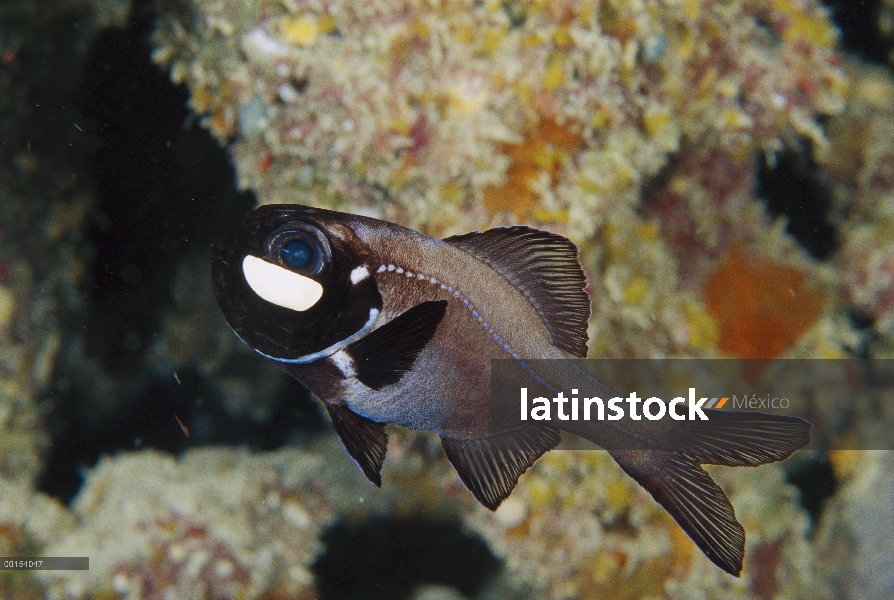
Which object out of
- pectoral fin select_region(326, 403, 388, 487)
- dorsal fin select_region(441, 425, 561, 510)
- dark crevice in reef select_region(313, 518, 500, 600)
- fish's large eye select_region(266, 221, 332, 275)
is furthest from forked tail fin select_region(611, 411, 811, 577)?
dark crevice in reef select_region(313, 518, 500, 600)

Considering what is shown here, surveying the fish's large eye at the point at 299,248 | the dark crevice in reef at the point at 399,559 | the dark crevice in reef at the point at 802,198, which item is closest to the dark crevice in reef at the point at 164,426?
the dark crevice in reef at the point at 399,559

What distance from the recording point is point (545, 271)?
1688mm

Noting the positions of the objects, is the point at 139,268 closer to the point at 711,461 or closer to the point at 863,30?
the point at 711,461

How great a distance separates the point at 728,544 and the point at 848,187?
4.46 meters

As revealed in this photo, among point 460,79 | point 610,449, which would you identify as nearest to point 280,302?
point 610,449

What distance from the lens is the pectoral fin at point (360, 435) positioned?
63.0 inches

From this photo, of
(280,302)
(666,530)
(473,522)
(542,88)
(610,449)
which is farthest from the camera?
(473,522)

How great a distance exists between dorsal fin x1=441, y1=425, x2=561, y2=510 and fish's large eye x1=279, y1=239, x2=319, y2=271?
741 mm

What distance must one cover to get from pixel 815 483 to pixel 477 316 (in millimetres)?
5139

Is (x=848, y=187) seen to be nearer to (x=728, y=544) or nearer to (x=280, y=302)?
(x=728, y=544)

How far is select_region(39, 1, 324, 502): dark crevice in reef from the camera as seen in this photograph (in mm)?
4875

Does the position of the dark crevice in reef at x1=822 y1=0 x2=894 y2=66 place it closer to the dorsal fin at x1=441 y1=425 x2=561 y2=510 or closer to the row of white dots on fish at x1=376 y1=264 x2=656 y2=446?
the row of white dots on fish at x1=376 y1=264 x2=656 y2=446

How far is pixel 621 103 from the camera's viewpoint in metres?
3.02

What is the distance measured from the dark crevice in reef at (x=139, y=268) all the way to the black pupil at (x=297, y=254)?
3.54 meters
